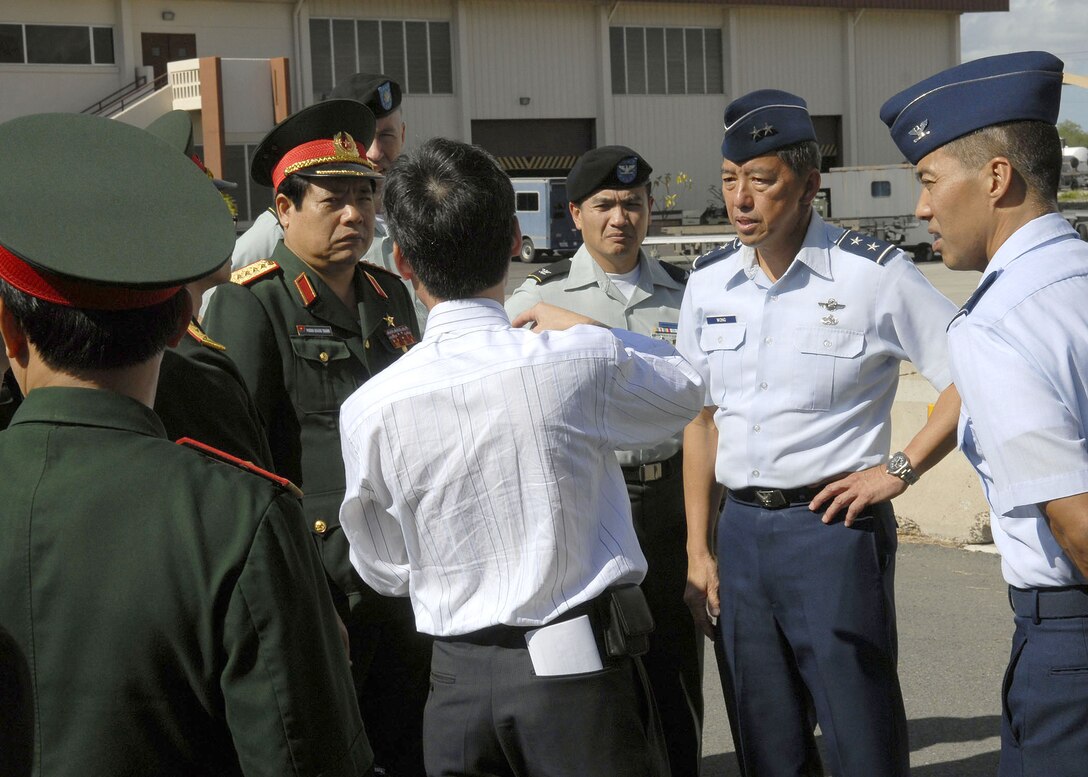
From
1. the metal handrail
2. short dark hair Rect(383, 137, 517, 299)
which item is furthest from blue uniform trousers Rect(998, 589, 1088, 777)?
the metal handrail

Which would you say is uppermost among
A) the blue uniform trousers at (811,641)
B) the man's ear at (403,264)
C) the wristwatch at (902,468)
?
the man's ear at (403,264)

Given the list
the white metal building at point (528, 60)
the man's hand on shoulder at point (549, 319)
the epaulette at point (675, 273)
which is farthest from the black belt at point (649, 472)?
the white metal building at point (528, 60)

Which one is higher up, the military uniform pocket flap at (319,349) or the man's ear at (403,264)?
the man's ear at (403,264)

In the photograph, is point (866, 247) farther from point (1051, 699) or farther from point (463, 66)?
point (463, 66)

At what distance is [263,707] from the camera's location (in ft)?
5.52

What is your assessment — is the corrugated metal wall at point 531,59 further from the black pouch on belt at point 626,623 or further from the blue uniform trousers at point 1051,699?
the blue uniform trousers at point 1051,699

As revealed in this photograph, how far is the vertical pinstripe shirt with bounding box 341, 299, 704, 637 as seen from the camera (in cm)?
241

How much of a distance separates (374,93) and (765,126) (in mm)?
2320

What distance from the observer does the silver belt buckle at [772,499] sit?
136 inches

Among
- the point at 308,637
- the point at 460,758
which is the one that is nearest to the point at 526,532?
the point at 460,758

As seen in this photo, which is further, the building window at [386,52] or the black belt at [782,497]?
the building window at [386,52]

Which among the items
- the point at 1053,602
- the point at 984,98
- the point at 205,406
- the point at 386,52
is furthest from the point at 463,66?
the point at 1053,602

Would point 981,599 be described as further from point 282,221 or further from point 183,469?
point 183,469

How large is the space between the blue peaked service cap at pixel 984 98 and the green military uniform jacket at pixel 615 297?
6.03 ft
